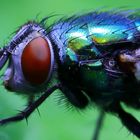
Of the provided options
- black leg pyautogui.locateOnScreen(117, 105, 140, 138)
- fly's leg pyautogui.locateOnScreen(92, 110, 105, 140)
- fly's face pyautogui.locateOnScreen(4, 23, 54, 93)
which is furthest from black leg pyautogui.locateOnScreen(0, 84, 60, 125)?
fly's leg pyautogui.locateOnScreen(92, 110, 105, 140)

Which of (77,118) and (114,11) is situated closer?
(114,11)

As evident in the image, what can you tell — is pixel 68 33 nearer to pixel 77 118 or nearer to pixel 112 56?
pixel 112 56

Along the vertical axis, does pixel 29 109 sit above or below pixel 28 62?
below

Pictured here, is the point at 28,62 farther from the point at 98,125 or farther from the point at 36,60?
the point at 98,125

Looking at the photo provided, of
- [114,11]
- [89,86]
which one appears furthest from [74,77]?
[114,11]

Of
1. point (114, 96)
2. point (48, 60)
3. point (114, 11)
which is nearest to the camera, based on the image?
point (48, 60)

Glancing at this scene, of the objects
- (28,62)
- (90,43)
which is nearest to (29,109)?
(28,62)
